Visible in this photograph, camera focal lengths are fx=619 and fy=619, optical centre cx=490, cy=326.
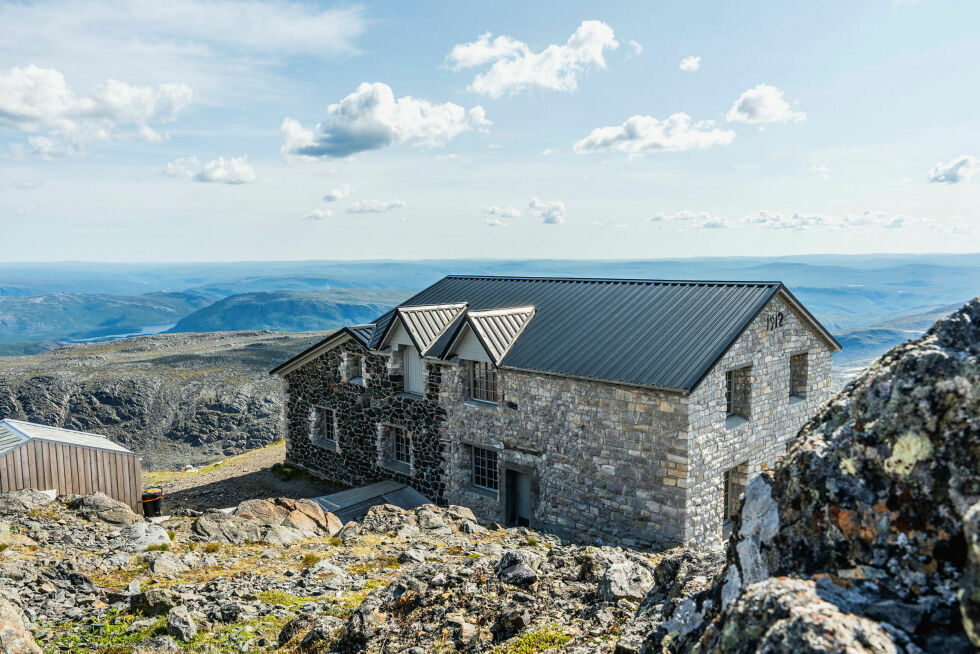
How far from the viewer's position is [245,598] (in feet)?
32.6

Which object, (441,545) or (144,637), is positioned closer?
(144,637)

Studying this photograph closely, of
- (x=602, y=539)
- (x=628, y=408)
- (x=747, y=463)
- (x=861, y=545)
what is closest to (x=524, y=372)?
(x=628, y=408)

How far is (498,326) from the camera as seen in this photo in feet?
66.2

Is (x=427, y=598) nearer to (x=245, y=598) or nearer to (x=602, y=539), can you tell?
(x=245, y=598)

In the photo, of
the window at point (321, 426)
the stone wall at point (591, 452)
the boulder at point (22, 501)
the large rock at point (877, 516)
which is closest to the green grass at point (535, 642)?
the large rock at point (877, 516)

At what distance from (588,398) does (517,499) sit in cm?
480

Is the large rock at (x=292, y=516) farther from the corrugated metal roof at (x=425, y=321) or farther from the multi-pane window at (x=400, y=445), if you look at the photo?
the corrugated metal roof at (x=425, y=321)

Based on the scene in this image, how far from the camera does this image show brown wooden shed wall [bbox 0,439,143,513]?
15422 mm

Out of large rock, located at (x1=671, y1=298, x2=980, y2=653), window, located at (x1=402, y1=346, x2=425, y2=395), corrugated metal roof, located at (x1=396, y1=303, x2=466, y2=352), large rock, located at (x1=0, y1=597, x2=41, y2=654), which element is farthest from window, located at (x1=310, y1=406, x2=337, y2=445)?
large rock, located at (x1=671, y1=298, x2=980, y2=653)

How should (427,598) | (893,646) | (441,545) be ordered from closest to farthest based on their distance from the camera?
(893,646)
(427,598)
(441,545)

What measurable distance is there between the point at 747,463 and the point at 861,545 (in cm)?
1551

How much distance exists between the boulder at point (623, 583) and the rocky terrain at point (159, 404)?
1734 inches

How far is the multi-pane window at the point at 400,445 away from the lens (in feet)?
76.2

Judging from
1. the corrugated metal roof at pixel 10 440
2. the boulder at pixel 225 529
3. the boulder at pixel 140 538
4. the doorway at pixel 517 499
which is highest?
the corrugated metal roof at pixel 10 440
